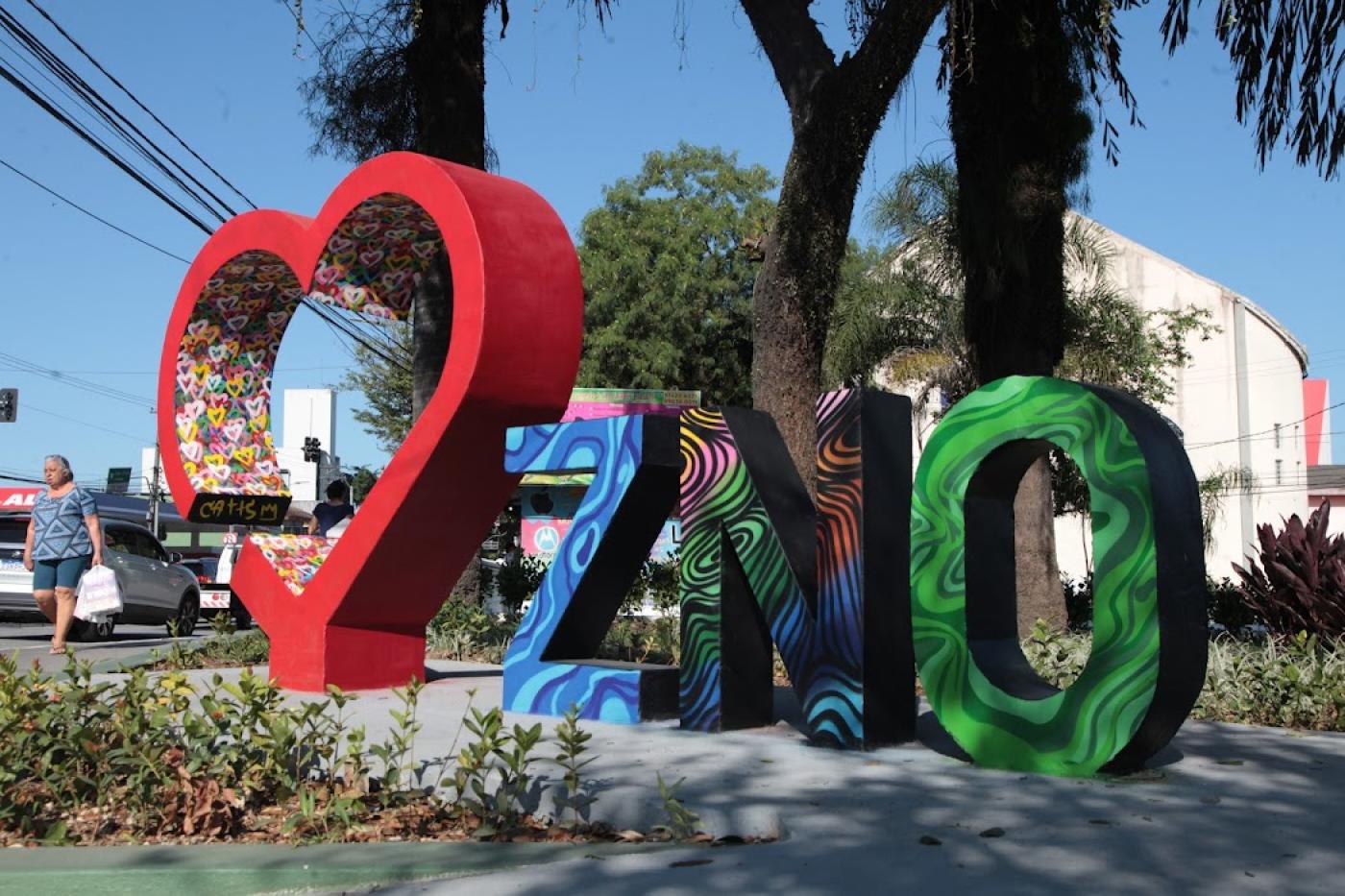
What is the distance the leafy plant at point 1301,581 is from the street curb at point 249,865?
6.57 m

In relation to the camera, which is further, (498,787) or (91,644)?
(91,644)

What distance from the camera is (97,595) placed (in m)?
10.5

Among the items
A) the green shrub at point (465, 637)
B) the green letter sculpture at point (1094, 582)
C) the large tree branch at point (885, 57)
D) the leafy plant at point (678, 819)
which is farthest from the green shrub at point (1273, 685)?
the green shrub at point (465, 637)

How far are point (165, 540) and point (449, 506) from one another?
37.1 m

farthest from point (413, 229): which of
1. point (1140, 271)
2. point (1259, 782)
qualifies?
point (1140, 271)

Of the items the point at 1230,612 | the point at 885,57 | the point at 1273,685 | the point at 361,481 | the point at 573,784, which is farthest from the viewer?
the point at 361,481

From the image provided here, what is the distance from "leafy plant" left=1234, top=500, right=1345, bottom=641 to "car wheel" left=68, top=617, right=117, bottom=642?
13.3 m

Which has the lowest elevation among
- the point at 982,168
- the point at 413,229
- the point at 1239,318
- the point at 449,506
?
the point at 449,506

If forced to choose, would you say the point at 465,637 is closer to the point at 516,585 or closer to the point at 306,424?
the point at 516,585

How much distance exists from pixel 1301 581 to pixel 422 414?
6257 millimetres

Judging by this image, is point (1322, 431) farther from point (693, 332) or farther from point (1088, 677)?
point (1088, 677)

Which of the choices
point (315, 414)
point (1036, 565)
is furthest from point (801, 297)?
point (315, 414)

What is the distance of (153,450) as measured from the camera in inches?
2194

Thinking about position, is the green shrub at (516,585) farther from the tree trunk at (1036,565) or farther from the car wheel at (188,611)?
the car wheel at (188,611)
